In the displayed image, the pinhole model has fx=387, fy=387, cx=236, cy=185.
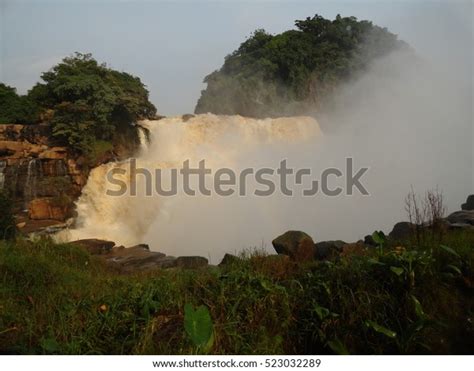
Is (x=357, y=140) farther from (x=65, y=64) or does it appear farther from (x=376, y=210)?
(x=65, y=64)

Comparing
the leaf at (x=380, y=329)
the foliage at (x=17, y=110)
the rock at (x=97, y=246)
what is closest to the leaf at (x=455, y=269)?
the leaf at (x=380, y=329)

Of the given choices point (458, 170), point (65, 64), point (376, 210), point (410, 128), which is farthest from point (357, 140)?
point (65, 64)

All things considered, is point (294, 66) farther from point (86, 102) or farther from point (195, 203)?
point (195, 203)

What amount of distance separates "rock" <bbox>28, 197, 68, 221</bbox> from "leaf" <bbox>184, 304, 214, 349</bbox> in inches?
574

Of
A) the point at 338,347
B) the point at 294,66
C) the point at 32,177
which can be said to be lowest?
the point at 338,347

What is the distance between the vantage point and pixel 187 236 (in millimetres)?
14555

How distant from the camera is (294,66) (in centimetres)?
3297

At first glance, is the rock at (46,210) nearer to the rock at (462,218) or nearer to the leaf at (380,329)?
the rock at (462,218)

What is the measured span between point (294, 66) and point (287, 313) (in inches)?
1239

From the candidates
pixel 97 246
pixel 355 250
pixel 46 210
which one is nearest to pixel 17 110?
pixel 46 210

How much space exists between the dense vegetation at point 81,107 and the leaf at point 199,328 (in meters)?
16.5

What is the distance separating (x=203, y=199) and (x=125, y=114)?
816 centimetres

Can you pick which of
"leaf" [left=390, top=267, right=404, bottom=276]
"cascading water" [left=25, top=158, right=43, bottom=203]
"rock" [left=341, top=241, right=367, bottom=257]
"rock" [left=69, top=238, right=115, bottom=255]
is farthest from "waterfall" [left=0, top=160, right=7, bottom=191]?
"leaf" [left=390, top=267, right=404, bottom=276]

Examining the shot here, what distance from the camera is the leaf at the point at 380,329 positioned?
3426mm
